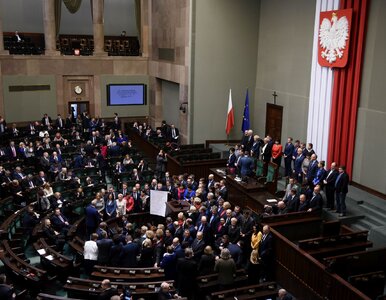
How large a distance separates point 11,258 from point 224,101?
42.6 ft

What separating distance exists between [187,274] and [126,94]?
17698mm

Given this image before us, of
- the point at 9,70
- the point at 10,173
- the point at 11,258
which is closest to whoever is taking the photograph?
the point at 11,258

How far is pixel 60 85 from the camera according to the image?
24234 mm

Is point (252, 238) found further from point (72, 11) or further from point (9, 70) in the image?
point (72, 11)

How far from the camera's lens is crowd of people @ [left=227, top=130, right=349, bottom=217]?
11773mm

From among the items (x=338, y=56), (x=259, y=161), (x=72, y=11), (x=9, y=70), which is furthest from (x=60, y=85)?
(x=338, y=56)

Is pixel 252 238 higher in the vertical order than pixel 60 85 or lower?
lower

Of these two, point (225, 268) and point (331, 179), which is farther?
point (331, 179)

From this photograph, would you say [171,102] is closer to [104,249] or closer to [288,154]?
[288,154]

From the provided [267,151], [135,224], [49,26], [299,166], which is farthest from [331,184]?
[49,26]

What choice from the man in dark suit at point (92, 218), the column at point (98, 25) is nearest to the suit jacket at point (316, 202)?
the man in dark suit at point (92, 218)

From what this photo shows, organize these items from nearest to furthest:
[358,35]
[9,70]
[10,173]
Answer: [358,35]
[10,173]
[9,70]

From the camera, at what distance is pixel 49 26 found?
23.9 meters

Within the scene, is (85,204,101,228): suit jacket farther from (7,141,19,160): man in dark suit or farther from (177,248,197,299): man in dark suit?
(7,141,19,160): man in dark suit
